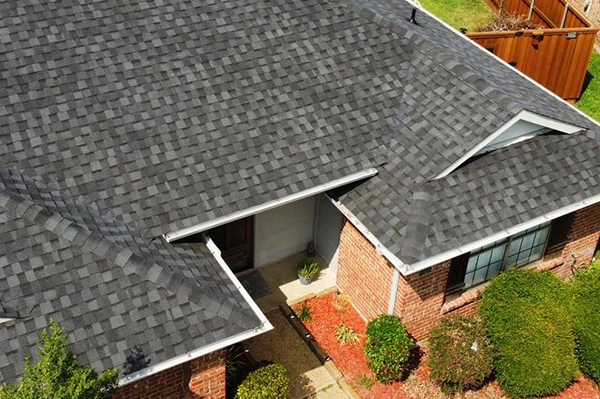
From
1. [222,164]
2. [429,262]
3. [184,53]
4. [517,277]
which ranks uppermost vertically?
[184,53]

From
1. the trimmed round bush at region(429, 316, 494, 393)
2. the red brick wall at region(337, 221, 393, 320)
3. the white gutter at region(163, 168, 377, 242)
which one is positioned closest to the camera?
the white gutter at region(163, 168, 377, 242)

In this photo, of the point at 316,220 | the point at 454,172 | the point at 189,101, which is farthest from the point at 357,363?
the point at 189,101

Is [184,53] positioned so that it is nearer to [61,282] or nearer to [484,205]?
[61,282]

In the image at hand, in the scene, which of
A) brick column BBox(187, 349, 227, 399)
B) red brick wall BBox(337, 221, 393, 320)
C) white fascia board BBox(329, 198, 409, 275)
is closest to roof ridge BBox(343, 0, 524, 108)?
white fascia board BBox(329, 198, 409, 275)

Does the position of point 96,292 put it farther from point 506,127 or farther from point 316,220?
point 506,127

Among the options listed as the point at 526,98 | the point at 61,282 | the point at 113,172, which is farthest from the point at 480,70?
the point at 61,282

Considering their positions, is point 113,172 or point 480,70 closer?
point 113,172

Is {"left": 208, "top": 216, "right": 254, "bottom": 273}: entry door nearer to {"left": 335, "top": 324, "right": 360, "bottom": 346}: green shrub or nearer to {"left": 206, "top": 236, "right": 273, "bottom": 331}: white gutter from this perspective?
{"left": 206, "top": 236, "right": 273, "bottom": 331}: white gutter
